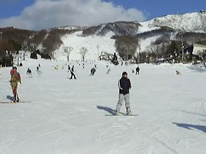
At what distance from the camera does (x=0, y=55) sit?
9562 centimetres

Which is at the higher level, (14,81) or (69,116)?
(14,81)

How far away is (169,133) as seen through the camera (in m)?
9.06

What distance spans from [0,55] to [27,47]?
48847mm

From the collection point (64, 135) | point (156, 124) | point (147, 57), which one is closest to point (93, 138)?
point (64, 135)

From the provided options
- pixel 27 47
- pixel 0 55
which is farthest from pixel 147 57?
pixel 0 55

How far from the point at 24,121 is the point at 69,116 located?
1.68 m

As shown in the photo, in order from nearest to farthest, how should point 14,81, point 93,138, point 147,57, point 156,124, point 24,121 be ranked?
point 93,138
point 156,124
point 24,121
point 14,81
point 147,57

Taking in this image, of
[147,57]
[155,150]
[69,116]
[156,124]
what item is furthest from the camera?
[147,57]

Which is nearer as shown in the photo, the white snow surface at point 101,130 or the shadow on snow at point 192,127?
the white snow surface at point 101,130

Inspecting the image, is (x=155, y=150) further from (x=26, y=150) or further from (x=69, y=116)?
(x=69, y=116)

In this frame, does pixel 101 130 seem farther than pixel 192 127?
No

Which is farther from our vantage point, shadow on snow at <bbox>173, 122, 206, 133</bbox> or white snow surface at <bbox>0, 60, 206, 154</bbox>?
shadow on snow at <bbox>173, 122, 206, 133</bbox>

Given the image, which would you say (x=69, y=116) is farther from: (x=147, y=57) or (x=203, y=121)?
(x=147, y=57)

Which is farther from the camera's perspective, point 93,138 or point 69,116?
point 69,116
